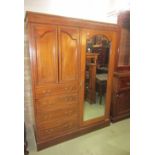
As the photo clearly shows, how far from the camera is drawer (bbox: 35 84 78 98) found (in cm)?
192

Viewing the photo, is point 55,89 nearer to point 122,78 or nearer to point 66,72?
point 66,72

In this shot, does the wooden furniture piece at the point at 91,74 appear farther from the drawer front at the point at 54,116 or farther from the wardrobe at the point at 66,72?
the drawer front at the point at 54,116

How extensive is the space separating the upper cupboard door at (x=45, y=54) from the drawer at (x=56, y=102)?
0.84ft

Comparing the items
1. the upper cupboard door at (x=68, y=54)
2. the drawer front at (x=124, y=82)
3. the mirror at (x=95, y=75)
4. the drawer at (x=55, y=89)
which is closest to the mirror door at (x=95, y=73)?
the mirror at (x=95, y=75)

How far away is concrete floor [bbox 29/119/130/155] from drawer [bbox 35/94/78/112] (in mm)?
628

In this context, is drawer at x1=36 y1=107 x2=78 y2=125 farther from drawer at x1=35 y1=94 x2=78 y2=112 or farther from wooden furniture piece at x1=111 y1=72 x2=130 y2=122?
wooden furniture piece at x1=111 y1=72 x2=130 y2=122

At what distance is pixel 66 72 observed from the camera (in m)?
2.08

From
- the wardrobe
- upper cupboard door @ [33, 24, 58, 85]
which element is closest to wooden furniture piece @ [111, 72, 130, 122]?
the wardrobe

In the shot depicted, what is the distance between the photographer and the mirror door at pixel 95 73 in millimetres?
2246

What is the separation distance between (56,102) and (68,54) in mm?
734
